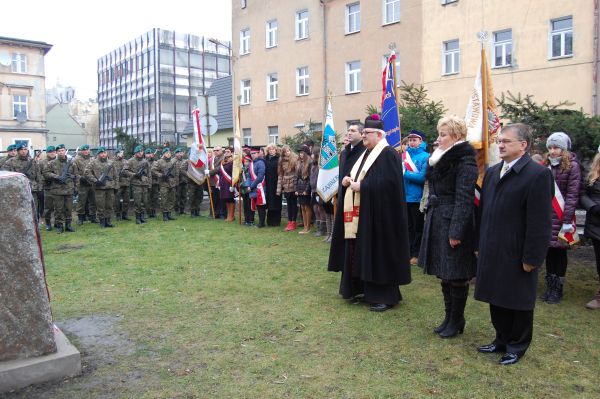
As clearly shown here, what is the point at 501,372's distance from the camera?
4301 mm

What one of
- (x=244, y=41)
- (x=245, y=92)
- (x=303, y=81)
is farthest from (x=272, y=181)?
(x=244, y=41)

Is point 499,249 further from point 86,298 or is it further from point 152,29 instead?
point 152,29

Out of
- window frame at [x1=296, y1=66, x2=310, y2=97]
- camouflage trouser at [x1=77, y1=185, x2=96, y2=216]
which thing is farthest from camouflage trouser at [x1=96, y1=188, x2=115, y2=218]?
window frame at [x1=296, y1=66, x2=310, y2=97]

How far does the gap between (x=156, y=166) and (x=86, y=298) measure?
8.78 meters

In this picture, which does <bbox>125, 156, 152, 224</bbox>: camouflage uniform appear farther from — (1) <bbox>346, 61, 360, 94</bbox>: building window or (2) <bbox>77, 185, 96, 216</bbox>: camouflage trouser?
(1) <bbox>346, 61, 360, 94</bbox>: building window

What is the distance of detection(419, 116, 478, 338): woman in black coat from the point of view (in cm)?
483

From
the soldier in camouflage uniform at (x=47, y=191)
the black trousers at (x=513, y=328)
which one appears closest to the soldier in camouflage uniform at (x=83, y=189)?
the soldier in camouflage uniform at (x=47, y=191)

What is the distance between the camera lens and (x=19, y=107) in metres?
52.4

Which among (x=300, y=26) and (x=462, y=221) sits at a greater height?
(x=300, y=26)

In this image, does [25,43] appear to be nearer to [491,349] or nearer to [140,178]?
[140,178]

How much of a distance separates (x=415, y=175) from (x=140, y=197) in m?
8.55

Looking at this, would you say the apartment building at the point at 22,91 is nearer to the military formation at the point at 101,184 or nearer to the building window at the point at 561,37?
the military formation at the point at 101,184

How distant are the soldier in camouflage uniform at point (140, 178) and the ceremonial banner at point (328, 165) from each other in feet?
20.5

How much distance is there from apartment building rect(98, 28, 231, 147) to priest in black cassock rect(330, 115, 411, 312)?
52.3 m
